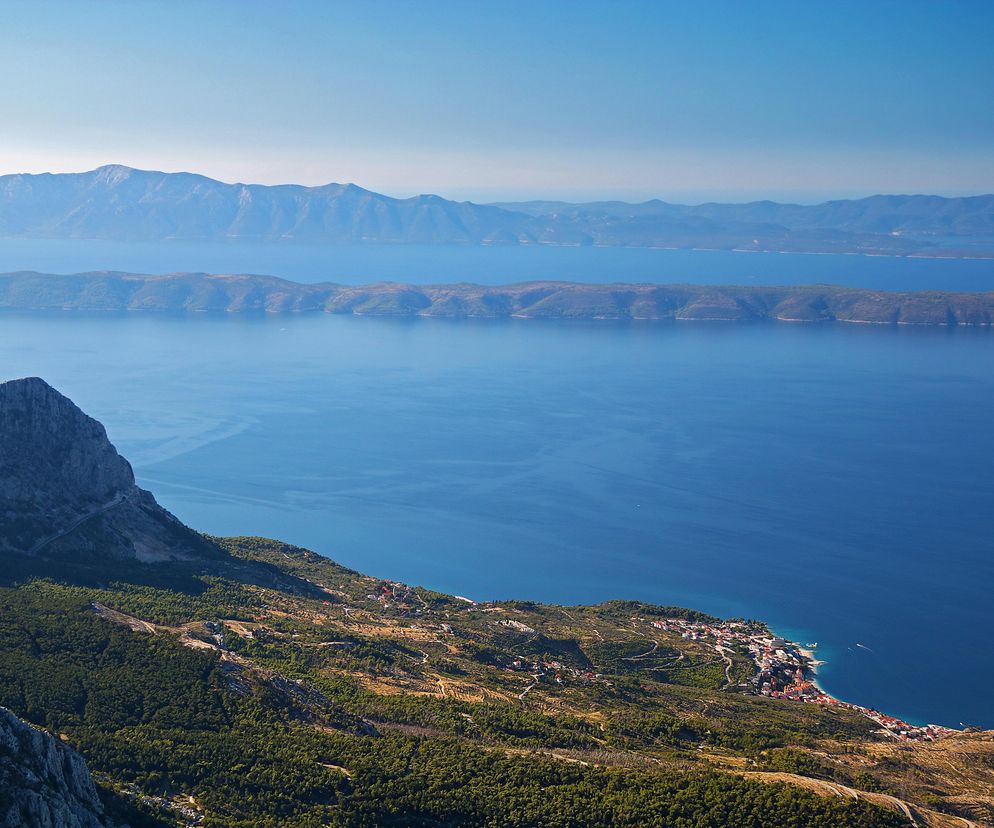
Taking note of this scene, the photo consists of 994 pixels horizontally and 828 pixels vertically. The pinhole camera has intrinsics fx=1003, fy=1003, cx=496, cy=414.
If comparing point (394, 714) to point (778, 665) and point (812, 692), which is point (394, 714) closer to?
point (812, 692)

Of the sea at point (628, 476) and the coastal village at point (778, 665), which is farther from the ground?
the sea at point (628, 476)

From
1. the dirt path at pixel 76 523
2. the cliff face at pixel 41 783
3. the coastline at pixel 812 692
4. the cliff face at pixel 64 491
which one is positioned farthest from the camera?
the cliff face at pixel 64 491

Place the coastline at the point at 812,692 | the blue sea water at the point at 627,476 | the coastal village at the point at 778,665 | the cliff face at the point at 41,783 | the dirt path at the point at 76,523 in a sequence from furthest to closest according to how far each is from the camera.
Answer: the blue sea water at the point at 627,476 → the dirt path at the point at 76,523 → the coastal village at the point at 778,665 → the coastline at the point at 812,692 → the cliff face at the point at 41,783

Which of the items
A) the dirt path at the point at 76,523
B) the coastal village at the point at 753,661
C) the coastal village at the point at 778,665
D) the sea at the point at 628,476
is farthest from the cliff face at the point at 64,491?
the coastal village at the point at 778,665

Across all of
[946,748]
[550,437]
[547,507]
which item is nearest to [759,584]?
[547,507]

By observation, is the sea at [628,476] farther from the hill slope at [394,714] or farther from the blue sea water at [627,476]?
the hill slope at [394,714]

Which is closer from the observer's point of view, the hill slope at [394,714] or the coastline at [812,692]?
the hill slope at [394,714]
